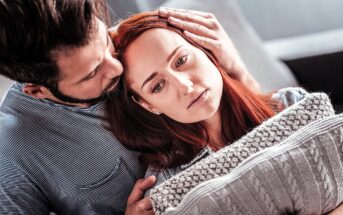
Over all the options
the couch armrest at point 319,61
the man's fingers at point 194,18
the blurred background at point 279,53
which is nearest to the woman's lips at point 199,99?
the man's fingers at point 194,18

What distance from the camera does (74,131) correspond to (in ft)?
3.69

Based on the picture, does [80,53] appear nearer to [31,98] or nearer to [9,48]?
[9,48]

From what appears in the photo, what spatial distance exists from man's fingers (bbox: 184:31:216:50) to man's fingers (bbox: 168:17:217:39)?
2 cm

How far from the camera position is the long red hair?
44.3 inches

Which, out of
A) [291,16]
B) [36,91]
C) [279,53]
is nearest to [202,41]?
[36,91]

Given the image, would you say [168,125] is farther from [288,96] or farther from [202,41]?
[288,96]

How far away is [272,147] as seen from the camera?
0.85 metres

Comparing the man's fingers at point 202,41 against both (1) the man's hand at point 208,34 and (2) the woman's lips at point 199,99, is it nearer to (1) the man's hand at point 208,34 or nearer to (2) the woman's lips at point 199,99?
(1) the man's hand at point 208,34

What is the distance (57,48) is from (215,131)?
0.44m

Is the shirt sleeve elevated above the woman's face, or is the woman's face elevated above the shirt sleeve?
the woman's face

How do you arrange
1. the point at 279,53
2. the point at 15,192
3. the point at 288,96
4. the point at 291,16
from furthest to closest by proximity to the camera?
the point at 291,16, the point at 279,53, the point at 288,96, the point at 15,192

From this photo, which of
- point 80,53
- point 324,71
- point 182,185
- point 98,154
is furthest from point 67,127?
point 324,71

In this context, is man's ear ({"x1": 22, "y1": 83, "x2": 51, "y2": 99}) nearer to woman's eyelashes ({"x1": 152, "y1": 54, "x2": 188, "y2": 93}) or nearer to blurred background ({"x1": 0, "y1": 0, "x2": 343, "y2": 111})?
woman's eyelashes ({"x1": 152, "y1": 54, "x2": 188, "y2": 93})

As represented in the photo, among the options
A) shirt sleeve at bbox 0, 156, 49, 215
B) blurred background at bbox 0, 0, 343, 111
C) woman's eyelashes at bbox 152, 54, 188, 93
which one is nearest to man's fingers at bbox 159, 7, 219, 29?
woman's eyelashes at bbox 152, 54, 188, 93
